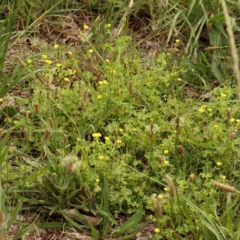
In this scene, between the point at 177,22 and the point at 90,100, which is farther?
the point at 177,22

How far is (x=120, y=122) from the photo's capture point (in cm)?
250

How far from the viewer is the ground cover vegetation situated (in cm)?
204

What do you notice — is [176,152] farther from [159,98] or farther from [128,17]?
[128,17]

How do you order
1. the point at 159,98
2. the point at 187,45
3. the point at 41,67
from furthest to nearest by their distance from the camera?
1. the point at 187,45
2. the point at 41,67
3. the point at 159,98

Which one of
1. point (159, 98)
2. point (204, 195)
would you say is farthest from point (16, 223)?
point (159, 98)

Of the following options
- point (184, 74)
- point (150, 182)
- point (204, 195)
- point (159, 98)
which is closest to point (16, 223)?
point (150, 182)

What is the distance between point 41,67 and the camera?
289 cm

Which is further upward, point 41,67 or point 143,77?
point 143,77

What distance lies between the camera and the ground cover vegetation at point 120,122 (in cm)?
204

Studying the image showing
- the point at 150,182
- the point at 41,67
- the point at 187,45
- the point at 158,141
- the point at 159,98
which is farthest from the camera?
the point at 187,45

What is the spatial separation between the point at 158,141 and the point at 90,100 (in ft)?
1.62

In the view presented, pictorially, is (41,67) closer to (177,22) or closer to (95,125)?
(95,125)

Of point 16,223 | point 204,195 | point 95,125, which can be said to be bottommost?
point 16,223

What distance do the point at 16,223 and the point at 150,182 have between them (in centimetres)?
58
